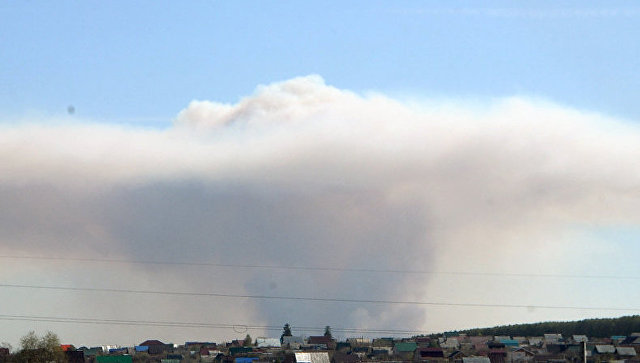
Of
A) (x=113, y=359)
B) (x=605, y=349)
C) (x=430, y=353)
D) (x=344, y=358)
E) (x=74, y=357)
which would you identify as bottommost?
(x=605, y=349)

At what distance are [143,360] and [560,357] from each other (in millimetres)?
71213

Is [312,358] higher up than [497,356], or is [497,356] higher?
[312,358]

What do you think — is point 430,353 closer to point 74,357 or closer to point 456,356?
point 456,356

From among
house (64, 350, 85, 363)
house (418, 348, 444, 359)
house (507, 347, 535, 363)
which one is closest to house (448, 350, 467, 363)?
house (418, 348, 444, 359)

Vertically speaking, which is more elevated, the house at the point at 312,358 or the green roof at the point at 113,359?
the green roof at the point at 113,359

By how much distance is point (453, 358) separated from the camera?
16775 cm

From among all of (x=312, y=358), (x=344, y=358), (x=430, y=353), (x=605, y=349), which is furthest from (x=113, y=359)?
(x=605, y=349)

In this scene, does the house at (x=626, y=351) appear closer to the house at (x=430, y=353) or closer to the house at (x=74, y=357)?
the house at (x=430, y=353)

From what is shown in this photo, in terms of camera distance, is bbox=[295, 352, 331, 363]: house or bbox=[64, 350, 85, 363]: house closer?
bbox=[64, 350, 85, 363]: house

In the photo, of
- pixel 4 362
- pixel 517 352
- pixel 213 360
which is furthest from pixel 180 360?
pixel 517 352

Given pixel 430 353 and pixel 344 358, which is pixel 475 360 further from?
pixel 344 358

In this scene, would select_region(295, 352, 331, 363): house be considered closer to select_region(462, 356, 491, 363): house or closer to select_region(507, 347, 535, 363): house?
select_region(462, 356, 491, 363): house

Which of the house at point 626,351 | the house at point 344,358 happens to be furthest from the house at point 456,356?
the house at point 626,351

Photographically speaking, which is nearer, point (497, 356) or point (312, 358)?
point (312, 358)
